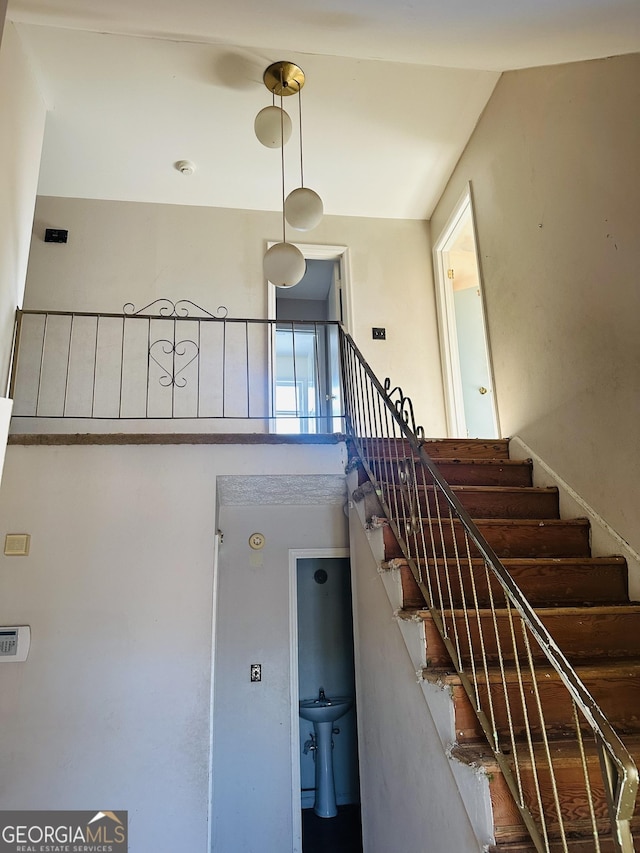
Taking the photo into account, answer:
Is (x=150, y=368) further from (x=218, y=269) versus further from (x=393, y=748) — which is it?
(x=393, y=748)

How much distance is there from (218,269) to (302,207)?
1.88 m

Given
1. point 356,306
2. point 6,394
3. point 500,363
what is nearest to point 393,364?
point 356,306

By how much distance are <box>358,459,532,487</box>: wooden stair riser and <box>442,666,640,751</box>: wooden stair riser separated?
1351 mm

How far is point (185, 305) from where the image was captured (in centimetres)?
460

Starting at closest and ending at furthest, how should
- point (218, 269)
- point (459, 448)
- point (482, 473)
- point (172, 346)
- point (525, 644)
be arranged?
point (525, 644) < point (482, 473) < point (459, 448) < point (172, 346) < point (218, 269)

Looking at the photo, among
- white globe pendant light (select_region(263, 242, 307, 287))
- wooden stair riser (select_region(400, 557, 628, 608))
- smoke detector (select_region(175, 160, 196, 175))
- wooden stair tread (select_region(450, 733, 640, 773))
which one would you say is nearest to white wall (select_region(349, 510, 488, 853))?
wooden stair tread (select_region(450, 733, 640, 773))

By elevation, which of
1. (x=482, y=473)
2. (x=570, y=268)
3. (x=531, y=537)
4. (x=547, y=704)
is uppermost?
(x=570, y=268)

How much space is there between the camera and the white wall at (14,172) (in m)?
2.84

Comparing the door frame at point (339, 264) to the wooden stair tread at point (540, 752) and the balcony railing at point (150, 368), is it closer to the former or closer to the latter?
the balcony railing at point (150, 368)

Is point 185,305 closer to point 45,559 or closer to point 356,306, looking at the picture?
point 356,306

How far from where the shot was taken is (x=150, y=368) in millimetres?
4410

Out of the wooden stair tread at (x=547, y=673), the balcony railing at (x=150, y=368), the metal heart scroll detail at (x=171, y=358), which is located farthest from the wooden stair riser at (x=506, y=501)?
the metal heart scroll detail at (x=171, y=358)

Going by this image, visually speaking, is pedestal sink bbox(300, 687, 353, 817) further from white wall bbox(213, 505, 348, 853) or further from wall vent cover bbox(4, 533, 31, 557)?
wall vent cover bbox(4, 533, 31, 557)

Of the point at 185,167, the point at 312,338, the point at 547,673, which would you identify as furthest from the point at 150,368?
the point at 547,673
